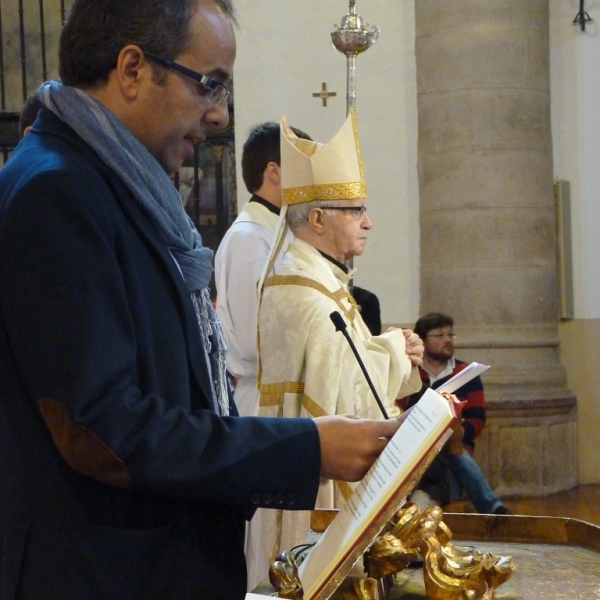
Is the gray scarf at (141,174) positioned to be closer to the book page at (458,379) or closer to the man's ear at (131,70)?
the man's ear at (131,70)

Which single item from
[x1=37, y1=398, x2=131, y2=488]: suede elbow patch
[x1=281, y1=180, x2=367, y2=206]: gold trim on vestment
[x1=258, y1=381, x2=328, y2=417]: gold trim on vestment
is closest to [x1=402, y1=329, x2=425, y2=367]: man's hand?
[x1=258, y1=381, x2=328, y2=417]: gold trim on vestment

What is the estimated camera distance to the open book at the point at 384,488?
1317 mm

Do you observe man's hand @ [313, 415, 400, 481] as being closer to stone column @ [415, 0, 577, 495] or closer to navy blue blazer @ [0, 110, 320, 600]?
navy blue blazer @ [0, 110, 320, 600]

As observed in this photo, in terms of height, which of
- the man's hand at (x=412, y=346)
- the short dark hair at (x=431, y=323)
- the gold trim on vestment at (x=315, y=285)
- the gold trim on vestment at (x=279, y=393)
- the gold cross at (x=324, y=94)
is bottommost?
the gold trim on vestment at (x=279, y=393)

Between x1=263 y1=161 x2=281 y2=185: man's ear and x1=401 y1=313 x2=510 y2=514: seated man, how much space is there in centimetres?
136

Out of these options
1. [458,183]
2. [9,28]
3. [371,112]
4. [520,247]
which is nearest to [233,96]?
[371,112]

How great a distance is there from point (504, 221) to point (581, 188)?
69cm

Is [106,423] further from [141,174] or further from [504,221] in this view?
[504,221]

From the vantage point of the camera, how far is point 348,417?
1.42m

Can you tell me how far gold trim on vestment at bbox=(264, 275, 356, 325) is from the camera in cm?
339

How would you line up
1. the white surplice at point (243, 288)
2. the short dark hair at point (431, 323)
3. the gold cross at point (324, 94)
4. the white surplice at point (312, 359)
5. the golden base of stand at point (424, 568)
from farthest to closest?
the gold cross at point (324, 94)
the short dark hair at point (431, 323)
the white surplice at point (243, 288)
the white surplice at point (312, 359)
the golden base of stand at point (424, 568)

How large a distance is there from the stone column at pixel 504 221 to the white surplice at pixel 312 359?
132 inches

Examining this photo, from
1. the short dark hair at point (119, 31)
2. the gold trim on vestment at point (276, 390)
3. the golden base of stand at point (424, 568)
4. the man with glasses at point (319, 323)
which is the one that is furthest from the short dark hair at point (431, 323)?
the short dark hair at point (119, 31)

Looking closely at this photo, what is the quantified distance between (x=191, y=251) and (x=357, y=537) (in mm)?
471
